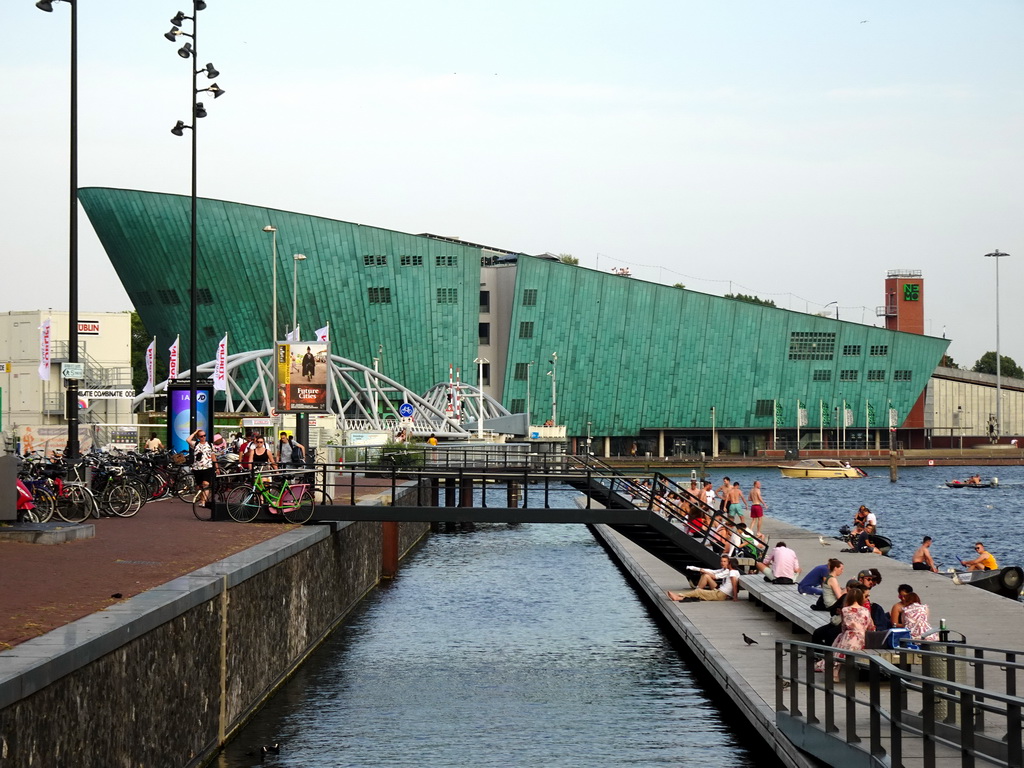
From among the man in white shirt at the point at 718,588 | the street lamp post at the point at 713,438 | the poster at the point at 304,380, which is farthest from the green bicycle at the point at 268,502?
the street lamp post at the point at 713,438

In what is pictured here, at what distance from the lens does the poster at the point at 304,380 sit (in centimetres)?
3419

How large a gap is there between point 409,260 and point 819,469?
3829cm

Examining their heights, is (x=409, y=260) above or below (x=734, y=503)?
above

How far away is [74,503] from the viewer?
72.1 ft

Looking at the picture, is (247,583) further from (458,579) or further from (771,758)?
(458,579)

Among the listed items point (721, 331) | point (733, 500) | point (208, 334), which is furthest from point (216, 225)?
point (733, 500)

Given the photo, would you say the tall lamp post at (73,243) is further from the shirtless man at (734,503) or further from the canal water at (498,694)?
the shirtless man at (734,503)

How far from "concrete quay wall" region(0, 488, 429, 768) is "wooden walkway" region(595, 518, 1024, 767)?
551 centimetres

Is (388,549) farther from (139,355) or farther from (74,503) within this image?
(139,355)

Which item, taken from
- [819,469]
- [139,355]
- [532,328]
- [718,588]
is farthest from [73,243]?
[139,355]

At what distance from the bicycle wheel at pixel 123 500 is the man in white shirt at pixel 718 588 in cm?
944

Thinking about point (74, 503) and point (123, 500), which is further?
point (123, 500)

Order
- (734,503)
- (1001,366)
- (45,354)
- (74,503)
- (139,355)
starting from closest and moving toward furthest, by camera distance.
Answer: (74,503)
(734,503)
(45,354)
(139,355)
(1001,366)

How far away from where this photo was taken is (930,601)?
22109 mm
